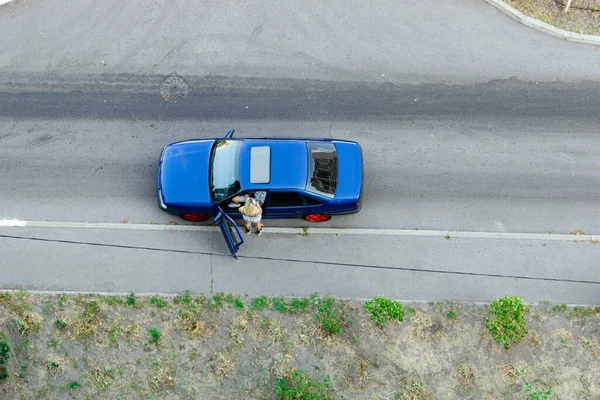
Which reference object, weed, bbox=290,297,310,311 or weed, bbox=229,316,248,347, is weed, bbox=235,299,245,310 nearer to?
weed, bbox=229,316,248,347

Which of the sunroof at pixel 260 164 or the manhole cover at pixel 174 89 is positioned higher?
the manhole cover at pixel 174 89

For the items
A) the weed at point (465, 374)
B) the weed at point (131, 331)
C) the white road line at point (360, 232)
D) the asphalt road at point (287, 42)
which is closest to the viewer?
the weed at point (465, 374)

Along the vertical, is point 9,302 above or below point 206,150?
below

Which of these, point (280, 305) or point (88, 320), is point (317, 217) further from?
point (88, 320)

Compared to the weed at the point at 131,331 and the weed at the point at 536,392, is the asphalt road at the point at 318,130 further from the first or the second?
the weed at the point at 536,392

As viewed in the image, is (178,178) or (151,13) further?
(151,13)

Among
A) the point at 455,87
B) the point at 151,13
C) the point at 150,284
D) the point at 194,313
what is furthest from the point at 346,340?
the point at 151,13

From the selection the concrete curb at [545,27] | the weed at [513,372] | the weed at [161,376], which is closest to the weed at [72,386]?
the weed at [161,376]

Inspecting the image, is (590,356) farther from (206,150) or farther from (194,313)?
(206,150)

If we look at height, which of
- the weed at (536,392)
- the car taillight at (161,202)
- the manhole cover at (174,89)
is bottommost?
the weed at (536,392)
